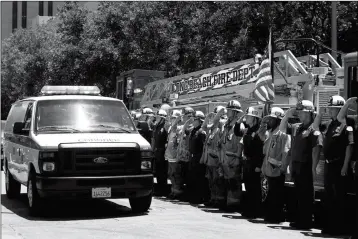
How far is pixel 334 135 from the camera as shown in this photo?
9023 mm

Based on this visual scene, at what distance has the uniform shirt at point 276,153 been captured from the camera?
399 inches

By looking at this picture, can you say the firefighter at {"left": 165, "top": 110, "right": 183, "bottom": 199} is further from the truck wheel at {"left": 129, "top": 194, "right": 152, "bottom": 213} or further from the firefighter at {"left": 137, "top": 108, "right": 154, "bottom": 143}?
the truck wheel at {"left": 129, "top": 194, "right": 152, "bottom": 213}

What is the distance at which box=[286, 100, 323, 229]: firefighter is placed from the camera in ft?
31.2

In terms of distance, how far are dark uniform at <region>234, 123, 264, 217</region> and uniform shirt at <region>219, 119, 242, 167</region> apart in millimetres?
475

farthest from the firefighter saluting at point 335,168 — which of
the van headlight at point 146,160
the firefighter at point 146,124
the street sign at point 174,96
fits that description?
the street sign at point 174,96

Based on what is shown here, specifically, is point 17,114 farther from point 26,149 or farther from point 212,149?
point 212,149

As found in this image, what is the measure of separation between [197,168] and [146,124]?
8.88 ft

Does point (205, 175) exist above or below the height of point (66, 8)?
below

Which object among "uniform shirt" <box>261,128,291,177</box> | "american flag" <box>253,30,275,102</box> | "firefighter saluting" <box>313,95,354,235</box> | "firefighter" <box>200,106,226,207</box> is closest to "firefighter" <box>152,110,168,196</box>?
"firefighter" <box>200,106,226,207</box>

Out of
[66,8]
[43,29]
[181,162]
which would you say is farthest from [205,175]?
[43,29]

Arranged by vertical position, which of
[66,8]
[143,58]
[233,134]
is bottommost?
[233,134]

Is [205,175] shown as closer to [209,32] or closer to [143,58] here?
[209,32]

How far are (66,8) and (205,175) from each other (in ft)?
80.6

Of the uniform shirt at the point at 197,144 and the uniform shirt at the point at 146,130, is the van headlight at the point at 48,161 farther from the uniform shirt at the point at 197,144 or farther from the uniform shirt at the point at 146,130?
the uniform shirt at the point at 146,130
